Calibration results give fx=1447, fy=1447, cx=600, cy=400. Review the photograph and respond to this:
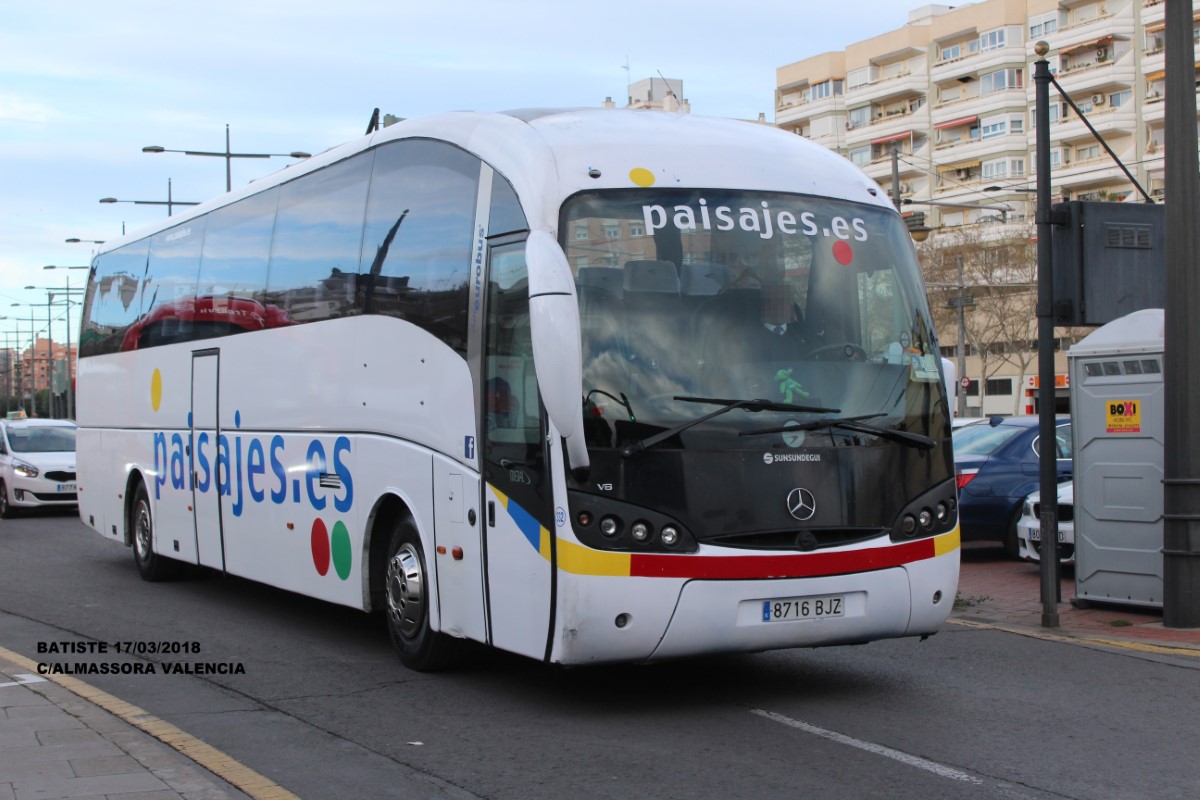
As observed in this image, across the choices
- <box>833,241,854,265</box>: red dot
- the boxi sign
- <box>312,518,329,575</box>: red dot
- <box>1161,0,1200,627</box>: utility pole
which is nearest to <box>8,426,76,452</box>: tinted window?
<box>312,518,329,575</box>: red dot

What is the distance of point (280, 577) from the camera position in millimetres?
11430

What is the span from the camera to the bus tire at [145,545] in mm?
14969

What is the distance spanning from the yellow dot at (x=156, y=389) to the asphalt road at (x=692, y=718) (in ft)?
11.6

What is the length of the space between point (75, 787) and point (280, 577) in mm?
5429

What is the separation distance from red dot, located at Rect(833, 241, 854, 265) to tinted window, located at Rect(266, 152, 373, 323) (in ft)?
11.7

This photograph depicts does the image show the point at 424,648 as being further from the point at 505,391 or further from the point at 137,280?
the point at 137,280

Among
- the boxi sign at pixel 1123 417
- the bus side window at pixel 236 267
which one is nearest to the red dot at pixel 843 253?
the boxi sign at pixel 1123 417

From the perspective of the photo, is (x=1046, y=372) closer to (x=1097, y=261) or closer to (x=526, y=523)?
(x=1097, y=261)

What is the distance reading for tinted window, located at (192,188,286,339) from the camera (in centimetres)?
1201

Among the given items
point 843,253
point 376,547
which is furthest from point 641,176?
point 376,547

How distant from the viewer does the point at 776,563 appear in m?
7.50

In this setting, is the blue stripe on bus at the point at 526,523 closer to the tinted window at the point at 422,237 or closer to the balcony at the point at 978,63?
the tinted window at the point at 422,237

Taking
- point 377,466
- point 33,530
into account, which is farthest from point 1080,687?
point 33,530

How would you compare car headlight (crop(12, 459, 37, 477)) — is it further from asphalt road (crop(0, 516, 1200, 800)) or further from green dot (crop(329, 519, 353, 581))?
green dot (crop(329, 519, 353, 581))
